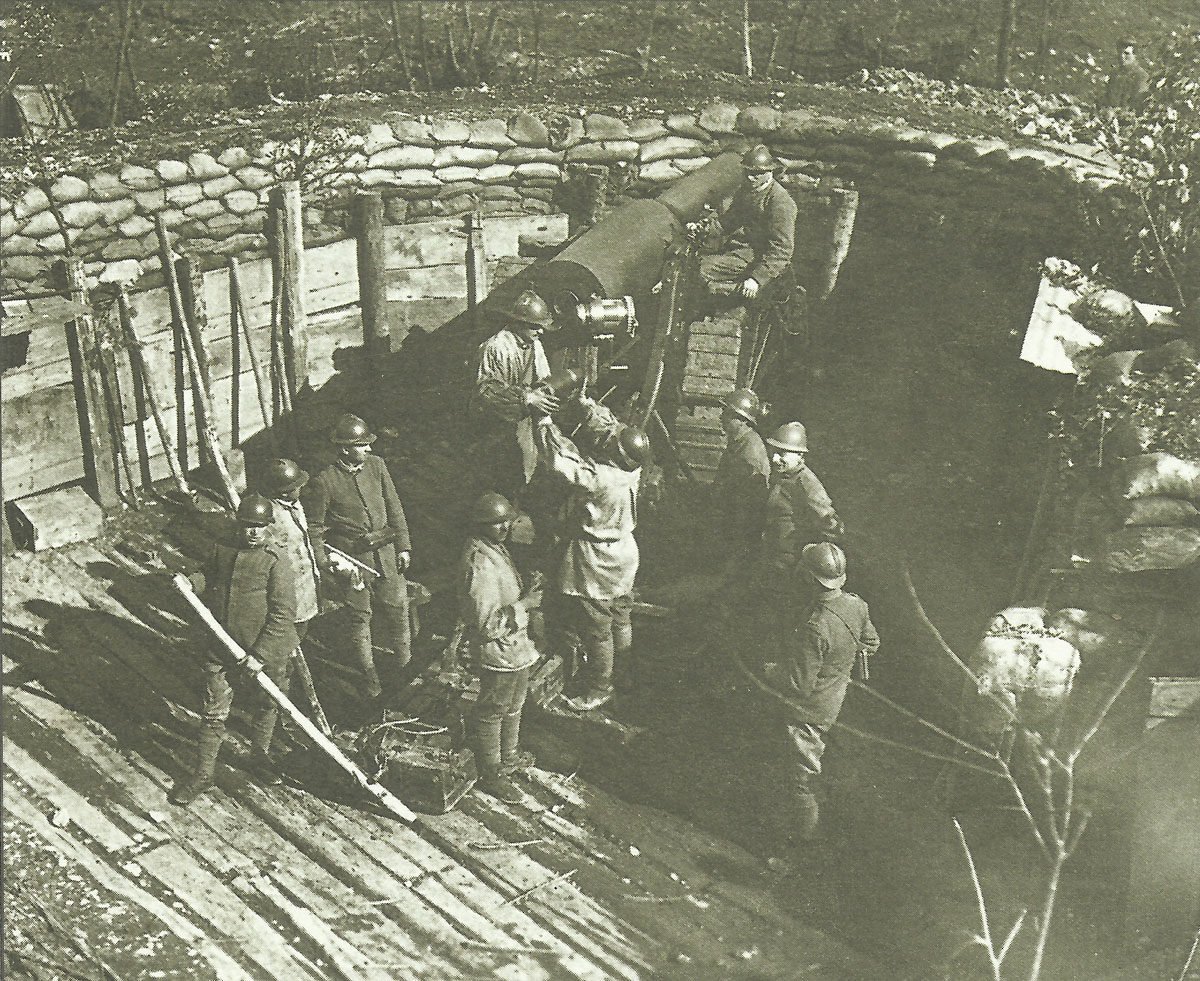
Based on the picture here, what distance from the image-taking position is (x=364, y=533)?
822 centimetres

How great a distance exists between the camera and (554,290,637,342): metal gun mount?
9.87 meters

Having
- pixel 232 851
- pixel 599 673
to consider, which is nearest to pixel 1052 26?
pixel 599 673

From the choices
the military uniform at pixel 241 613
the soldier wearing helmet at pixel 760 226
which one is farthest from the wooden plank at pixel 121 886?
the soldier wearing helmet at pixel 760 226

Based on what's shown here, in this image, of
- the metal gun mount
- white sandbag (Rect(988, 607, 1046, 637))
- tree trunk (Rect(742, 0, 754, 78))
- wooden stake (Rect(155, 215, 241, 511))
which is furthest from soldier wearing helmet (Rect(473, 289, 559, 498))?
tree trunk (Rect(742, 0, 754, 78))

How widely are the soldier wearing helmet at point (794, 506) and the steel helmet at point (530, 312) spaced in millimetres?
2159

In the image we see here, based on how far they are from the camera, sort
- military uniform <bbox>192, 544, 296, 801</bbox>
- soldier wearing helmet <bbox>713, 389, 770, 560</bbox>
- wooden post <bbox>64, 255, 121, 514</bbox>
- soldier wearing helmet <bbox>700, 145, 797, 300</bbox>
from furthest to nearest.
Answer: soldier wearing helmet <bbox>700, 145, 797, 300</bbox>, wooden post <bbox>64, 255, 121, 514</bbox>, soldier wearing helmet <bbox>713, 389, 770, 560</bbox>, military uniform <bbox>192, 544, 296, 801</bbox>

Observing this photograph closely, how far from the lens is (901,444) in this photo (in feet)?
34.3

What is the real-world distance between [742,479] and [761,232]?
118 inches

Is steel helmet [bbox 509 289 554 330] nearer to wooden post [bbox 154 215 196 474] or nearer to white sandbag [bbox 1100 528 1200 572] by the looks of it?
wooden post [bbox 154 215 196 474]

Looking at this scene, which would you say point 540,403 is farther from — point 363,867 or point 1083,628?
point 1083,628

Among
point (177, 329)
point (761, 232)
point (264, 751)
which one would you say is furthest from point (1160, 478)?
point (177, 329)

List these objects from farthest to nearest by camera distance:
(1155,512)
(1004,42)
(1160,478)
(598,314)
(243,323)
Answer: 1. (1004,42)
2. (243,323)
3. (598,314)
4. (1160,478)
5. (1155,512)

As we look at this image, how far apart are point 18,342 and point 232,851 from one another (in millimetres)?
4242

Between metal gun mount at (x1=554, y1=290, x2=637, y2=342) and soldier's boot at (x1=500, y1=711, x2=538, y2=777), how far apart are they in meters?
3.49
